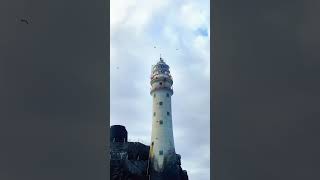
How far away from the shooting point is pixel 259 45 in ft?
27.6

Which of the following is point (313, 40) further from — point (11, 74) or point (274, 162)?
point (11, 74)

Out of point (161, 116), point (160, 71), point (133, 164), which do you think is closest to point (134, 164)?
point (133, 164)

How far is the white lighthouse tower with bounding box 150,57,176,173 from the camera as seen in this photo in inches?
3031

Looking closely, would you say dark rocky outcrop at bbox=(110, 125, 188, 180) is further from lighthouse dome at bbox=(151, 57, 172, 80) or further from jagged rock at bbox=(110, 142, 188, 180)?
lighthouse dome at bbox=(151, 57, 172, 80)

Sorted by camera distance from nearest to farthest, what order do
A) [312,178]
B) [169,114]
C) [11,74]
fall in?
[312,178] < [11,74] < [169,114]

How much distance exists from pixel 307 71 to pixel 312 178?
1.72m

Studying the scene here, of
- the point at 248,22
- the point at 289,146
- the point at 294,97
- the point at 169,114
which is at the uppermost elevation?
the point at 169,114

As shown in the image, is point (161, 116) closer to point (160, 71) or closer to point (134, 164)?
point (160, 71)

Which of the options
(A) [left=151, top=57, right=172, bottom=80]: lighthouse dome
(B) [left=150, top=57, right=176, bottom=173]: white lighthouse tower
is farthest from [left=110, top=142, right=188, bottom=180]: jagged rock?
(A) [left=151, top=57, right=172, bottom=80]: lighthouse dome

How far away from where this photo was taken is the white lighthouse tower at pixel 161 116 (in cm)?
7700

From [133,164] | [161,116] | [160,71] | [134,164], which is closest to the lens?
[133,164]

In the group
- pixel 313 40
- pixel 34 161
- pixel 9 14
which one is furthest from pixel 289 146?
pixel 9 14

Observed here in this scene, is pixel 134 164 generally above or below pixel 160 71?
below

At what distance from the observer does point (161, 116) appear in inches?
3123
